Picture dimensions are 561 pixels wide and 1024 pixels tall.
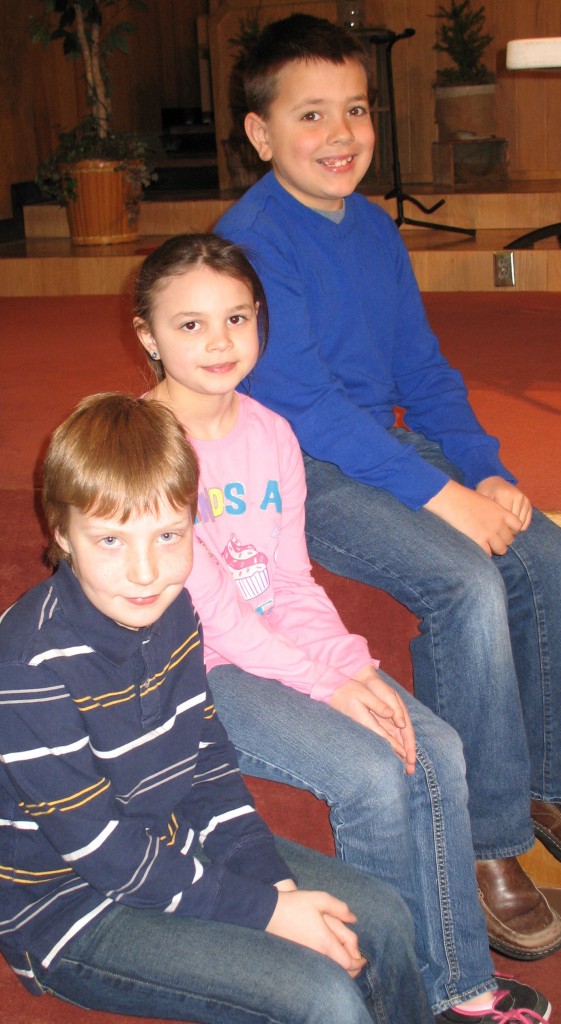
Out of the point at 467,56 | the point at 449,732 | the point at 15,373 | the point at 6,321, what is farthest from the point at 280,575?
the point at 467,56

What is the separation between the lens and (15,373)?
9.21ft

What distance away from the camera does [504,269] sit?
157 inches

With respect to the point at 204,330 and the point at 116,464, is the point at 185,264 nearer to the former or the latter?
the point at 204,330

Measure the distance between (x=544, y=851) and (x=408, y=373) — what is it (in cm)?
87

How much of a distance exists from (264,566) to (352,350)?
0.44 meters

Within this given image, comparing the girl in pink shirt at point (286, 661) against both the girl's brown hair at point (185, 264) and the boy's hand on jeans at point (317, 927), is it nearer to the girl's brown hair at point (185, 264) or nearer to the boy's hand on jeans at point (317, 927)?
the girl's brown hair at point (185, 264)

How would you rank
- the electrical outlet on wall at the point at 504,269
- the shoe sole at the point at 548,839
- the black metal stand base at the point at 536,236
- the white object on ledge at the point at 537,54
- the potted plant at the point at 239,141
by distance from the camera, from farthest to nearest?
the potted plant at the point at 239,141, the electrical outlet on wall at the point at 504,269, the black metal stand base at the point at 536,236, the white object on ledge at the point at 537,54, the shoe sole at the point at 548,839

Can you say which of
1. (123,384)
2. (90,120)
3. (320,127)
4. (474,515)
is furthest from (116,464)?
(90,120)

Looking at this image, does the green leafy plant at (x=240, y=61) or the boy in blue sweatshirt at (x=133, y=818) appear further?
the green leafy plant at (x=240, y=61)

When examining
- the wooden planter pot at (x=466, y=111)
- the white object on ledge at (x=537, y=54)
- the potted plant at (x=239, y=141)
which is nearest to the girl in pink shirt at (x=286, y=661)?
the white object on ledge at (x=537, y=54)

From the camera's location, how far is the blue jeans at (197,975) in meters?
0.98

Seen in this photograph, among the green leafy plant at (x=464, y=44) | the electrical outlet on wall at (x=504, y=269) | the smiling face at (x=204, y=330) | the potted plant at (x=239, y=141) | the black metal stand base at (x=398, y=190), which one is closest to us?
the smiling face at (x=204, y=330)

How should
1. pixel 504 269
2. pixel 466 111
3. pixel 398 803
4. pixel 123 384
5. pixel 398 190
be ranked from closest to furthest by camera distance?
1. pixel 398 803
2. pixel 123 384
3. pixel 504 269
4. pixel 398 190
5. pixel 466 111

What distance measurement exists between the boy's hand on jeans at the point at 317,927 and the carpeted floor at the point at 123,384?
0.24 m
